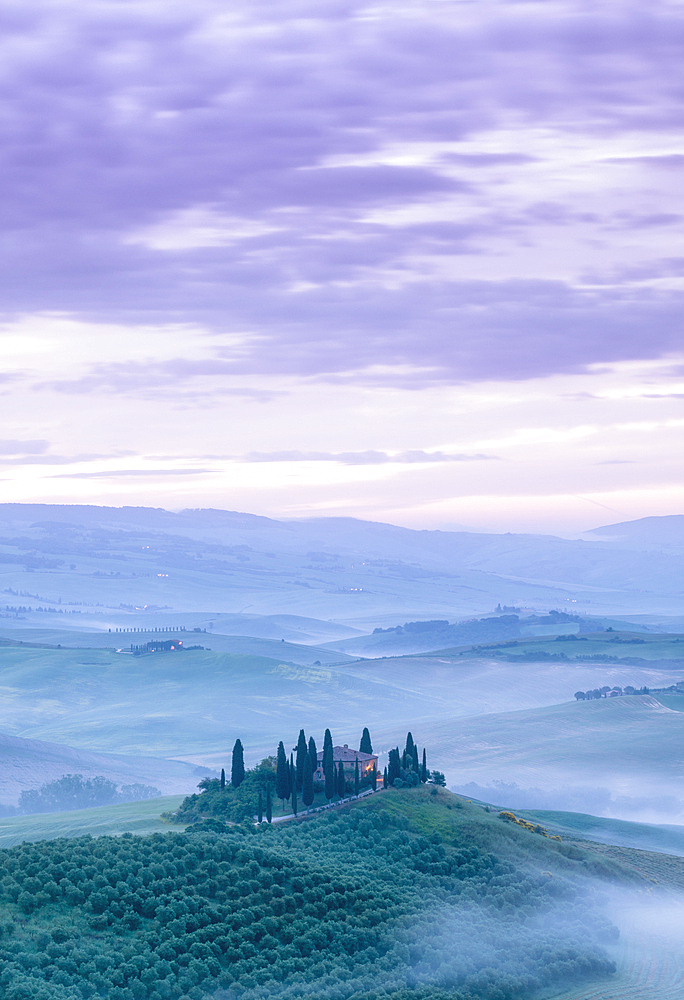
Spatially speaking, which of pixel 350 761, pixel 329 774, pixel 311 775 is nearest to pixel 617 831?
pixel 350 761

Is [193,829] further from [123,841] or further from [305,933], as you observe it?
[305,933]

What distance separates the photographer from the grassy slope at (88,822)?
13112 centimetres

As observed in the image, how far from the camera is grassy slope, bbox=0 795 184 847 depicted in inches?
5162

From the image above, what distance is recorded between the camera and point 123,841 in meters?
88.4

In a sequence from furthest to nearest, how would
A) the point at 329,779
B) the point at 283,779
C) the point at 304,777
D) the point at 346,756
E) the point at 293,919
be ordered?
the point at 346,756 → the point at 283,779 → the point at 329,779 → the point at 304,777 → the point at 293,919

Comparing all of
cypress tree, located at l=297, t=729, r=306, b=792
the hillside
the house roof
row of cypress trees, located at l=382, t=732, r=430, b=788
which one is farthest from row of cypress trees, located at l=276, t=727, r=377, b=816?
the hillside

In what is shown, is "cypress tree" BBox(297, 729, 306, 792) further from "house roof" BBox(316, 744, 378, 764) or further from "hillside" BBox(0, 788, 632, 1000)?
"hillside" BBox(0, 788, 632, 1000)

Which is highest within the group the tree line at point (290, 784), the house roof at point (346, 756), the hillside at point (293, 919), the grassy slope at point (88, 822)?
the house roof at point (346, 756)

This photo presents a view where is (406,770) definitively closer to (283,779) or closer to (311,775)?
(311,775)

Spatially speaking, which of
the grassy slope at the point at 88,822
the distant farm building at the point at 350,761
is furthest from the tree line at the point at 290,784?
the grassy slope at the point at 88,822

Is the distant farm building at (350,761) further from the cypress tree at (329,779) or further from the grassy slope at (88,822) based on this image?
the grassy slope at (88,822)

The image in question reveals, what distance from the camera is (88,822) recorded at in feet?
512

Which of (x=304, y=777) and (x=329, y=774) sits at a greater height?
(x=329, y=774)

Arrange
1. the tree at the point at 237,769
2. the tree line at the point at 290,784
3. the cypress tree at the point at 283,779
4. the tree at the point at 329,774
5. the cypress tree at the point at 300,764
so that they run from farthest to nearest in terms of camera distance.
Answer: the tree at the point at 237,769 < the cypress tree at the point at 300,764 < the cypress tree at the point at 283,779 < the tree at the point at 329,774 < the tree line at the point at 290,784
